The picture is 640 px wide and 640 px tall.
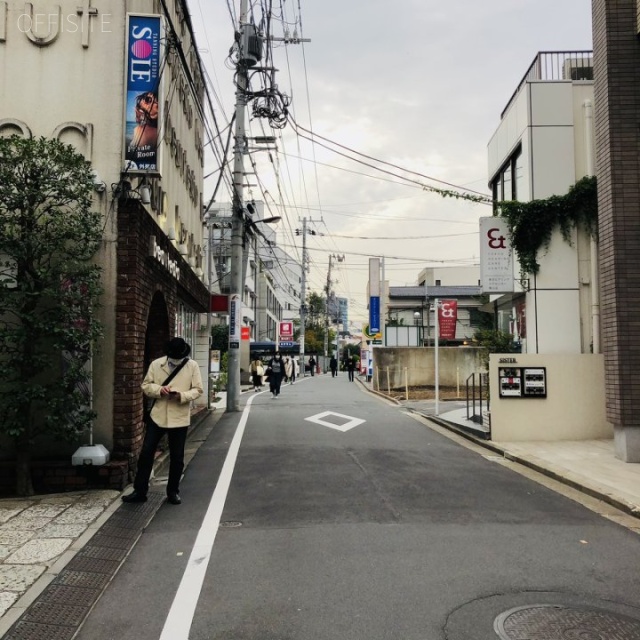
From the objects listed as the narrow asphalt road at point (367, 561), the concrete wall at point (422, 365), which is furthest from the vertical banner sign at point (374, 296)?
the narrow asphalt road at point (367, 561)

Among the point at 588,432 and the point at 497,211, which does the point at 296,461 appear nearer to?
the point at 588,432

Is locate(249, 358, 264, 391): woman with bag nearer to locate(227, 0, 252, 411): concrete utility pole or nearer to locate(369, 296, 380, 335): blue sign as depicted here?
locate(369, 296, 380, 335): blue sign

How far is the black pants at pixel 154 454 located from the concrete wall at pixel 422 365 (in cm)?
2179

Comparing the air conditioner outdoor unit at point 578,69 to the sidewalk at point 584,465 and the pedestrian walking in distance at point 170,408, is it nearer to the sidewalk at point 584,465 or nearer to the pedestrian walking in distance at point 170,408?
the sidewalk at point 584,465

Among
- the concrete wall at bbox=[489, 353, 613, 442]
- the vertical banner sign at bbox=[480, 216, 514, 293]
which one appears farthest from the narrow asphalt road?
the vertical banner sign at bbox=[480, 216, 514, 293]

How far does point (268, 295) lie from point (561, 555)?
7504 cm

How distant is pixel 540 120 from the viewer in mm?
13945

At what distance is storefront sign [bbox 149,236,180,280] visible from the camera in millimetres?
8430

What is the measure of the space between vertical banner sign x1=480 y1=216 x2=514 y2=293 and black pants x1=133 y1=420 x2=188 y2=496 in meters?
9.15

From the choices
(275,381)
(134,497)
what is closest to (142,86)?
(134,497)

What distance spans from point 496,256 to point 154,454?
970 centimetres

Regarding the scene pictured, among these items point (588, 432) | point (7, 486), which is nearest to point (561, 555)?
point (7, 486)

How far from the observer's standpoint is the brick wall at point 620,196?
9.80 meters

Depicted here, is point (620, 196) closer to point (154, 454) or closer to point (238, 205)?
point (154, 454)
